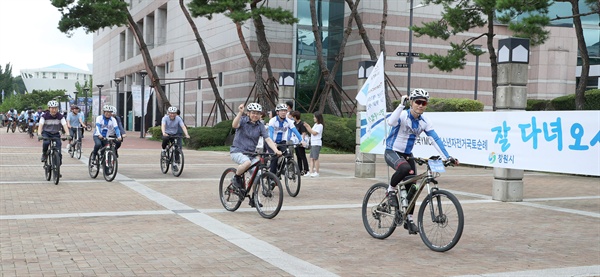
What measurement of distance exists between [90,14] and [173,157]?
28.3 m

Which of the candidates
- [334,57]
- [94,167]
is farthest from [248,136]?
[334,57]

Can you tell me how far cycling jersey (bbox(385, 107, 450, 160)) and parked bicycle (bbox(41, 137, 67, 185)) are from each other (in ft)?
28.9

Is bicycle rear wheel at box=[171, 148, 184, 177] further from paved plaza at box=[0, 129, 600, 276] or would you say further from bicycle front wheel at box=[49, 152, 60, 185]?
bicycle front wheel at box=[49, 152, 60, 185]

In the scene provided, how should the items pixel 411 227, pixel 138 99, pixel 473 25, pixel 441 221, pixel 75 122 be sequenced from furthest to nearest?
1. pixel 138 99
2. pixel 473 25
3. pixel 75 122
4. pixel 411 227
5. pixel 441 221

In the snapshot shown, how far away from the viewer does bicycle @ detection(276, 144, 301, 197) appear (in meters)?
13.4

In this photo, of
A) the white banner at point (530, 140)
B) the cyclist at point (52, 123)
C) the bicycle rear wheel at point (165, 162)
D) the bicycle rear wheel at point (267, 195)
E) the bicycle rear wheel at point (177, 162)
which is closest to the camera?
the bicycle rear wheel at point (267, 195)

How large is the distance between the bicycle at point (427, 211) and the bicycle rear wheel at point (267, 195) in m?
1.67

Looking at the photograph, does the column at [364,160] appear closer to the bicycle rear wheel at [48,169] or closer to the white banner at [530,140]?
the white banner at [530,140]

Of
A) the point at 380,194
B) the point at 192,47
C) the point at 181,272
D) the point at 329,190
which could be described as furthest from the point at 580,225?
the point at 192,47

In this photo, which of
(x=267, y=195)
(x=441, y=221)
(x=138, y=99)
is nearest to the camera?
(x=441, y=221)

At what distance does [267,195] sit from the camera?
1041cm

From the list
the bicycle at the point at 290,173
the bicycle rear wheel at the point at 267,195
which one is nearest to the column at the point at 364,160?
the bicycle at the point at 290,173

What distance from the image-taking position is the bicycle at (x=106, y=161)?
15773mm

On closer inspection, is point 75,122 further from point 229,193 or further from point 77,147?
point 229,193
